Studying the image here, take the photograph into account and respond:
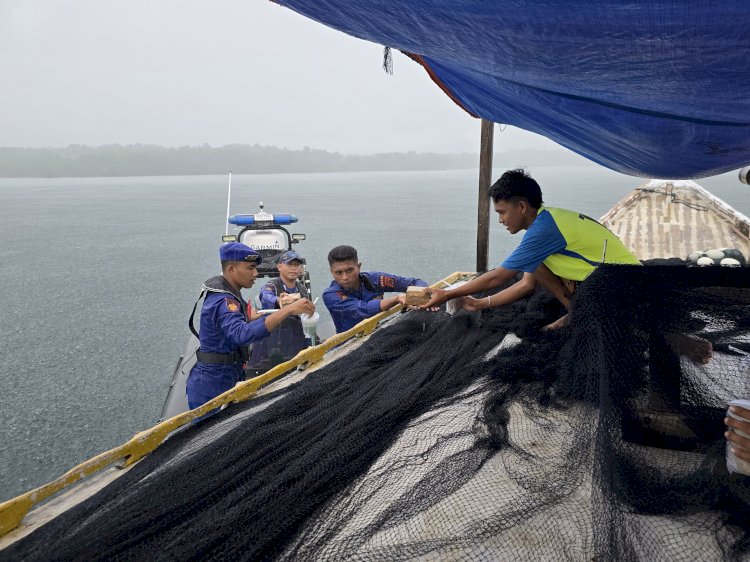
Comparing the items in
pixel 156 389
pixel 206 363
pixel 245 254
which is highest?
pixel 245 254

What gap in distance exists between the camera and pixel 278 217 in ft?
26.0

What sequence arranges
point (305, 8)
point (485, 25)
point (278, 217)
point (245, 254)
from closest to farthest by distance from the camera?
point (485, 25) → point (305, 8) → point (245, 254) → point (278, 217)

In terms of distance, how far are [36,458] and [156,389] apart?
286 cm

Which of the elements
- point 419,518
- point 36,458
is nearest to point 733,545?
point 419,518

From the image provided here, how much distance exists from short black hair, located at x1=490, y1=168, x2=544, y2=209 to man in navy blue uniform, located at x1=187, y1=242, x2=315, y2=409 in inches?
59.9

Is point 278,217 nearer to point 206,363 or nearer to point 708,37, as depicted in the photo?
point 206,363

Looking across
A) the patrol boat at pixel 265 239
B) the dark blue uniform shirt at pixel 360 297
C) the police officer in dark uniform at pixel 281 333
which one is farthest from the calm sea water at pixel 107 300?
the dark blue uniform shirt at pixel 360 297

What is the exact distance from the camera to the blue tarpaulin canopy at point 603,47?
1591 millimetres

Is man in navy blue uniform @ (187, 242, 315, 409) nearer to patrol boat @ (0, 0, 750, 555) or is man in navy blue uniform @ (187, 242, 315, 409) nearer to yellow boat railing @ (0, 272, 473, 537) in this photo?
yellow boat railing @ (0, 272, 473, 537)

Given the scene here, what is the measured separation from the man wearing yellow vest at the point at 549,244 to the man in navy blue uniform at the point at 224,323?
1474mm

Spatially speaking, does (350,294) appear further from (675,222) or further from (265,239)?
(675,222)

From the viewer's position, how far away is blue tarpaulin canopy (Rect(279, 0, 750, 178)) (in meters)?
1.59

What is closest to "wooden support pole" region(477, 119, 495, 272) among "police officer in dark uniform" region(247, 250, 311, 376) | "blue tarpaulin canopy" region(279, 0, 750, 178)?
"police officer in dark uniform" region(247, 250, 311, 376)

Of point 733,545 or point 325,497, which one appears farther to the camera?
point 325,497
